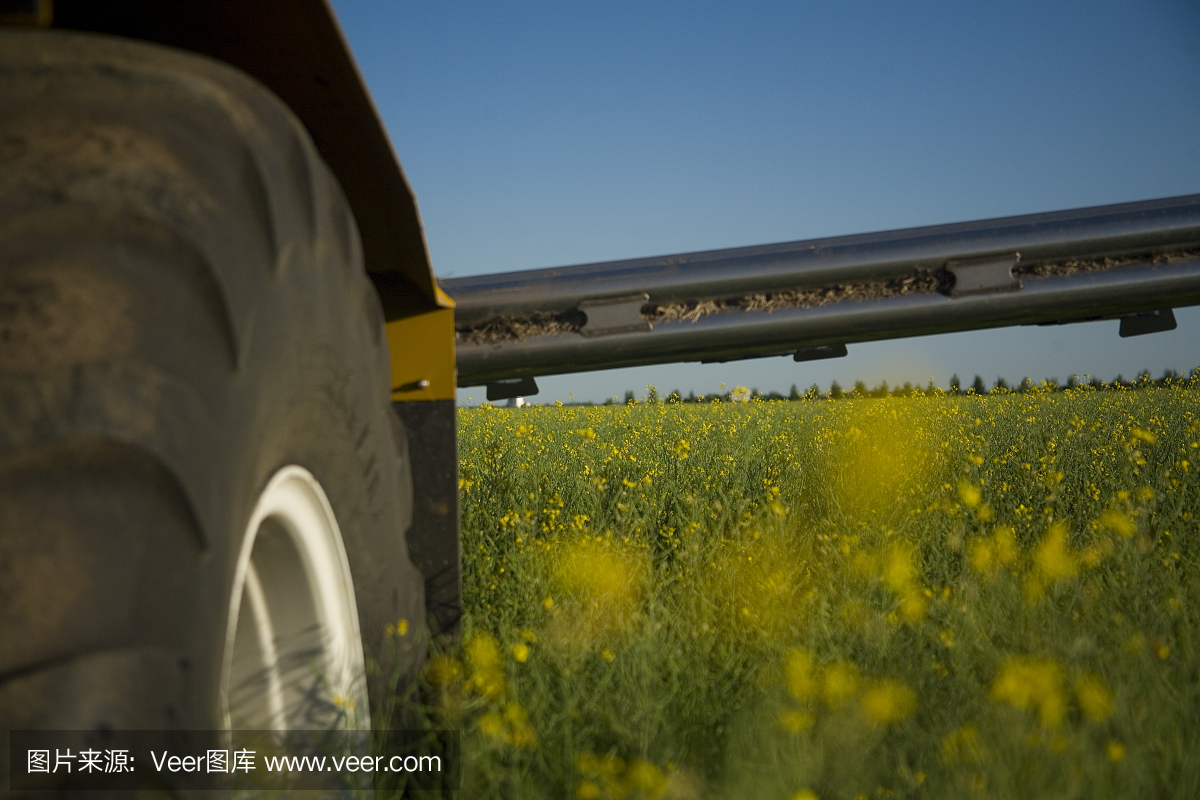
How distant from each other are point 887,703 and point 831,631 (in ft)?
2.76

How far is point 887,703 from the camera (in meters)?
1.29

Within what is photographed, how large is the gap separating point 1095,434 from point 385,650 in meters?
5.99

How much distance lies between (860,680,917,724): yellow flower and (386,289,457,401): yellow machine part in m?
1.02

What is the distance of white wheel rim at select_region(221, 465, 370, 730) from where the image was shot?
1.15m

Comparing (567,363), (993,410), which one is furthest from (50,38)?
(993,410)

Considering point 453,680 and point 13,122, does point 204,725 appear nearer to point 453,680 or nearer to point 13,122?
point 13,122

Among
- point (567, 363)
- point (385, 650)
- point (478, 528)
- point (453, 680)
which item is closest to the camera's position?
point (385, 650)

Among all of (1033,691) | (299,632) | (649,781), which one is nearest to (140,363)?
(299,632)

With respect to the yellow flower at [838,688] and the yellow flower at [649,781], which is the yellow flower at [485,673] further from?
the yellow flower at [838,688]

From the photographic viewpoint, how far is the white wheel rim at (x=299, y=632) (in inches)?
45.4

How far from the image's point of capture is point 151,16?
111 cm

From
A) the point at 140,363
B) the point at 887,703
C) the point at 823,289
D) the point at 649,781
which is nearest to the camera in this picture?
the point at 140,363

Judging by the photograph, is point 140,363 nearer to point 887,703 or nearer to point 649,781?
point 649,781

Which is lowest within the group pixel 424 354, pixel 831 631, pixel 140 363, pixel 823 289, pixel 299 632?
pixel 831 631
